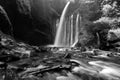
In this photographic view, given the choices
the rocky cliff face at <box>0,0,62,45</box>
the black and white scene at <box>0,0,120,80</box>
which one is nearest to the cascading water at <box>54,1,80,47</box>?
the black and white scene at <box>0,0,120,80</box>

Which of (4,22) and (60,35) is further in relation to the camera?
(60,35)

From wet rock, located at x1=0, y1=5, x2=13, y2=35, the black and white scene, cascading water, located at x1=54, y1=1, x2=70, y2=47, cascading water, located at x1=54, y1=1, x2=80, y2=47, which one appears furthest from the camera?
cascading water, located at x1=54, y1=1, x2=70, y2=47

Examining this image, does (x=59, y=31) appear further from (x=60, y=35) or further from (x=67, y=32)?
(x=67, y=32)

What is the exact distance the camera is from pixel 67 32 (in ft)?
86.8

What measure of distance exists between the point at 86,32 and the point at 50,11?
12583 mm

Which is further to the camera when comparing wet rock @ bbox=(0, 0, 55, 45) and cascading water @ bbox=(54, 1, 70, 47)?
cascading water @ bbox=(54, 1, 70, 47)

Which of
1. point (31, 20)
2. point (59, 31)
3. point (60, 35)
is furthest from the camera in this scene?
point (59, 31)

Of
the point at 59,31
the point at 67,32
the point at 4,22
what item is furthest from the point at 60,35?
the point at 4,22

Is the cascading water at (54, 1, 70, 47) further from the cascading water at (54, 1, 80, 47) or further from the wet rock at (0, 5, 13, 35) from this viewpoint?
the wet rock at (0, 5, 13, 35)

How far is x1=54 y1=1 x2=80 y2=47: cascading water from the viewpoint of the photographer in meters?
25.0

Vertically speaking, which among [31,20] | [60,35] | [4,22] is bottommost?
[60,35]

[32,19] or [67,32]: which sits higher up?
[32,19]

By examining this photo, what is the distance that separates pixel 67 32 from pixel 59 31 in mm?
2123

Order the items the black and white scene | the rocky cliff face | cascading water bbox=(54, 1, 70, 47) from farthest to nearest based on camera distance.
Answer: cascading water bbox=(54, 1, 70, 47)
the rocky cliff face
the black and white scene
